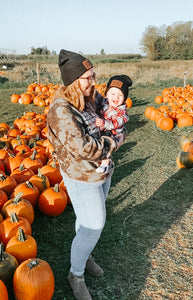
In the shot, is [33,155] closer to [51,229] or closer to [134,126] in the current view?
[51,229]

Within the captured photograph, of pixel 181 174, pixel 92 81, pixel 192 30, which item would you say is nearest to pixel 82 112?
pixel 92 81

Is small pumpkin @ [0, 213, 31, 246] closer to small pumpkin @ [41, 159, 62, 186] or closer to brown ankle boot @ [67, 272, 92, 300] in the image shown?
brown ankle boot @ [67, 272, 92, 300]

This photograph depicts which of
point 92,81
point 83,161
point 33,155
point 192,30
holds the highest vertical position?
point 192,30

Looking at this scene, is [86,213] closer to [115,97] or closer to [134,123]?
[115,97]

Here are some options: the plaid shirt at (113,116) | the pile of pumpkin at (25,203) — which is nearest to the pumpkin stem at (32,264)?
the pile of pumpkin at (25,203)

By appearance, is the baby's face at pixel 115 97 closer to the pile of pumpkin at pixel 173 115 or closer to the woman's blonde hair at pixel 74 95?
the woman's blonde hair at pixel 74 95

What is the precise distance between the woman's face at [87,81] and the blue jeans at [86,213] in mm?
686

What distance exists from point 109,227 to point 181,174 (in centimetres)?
214

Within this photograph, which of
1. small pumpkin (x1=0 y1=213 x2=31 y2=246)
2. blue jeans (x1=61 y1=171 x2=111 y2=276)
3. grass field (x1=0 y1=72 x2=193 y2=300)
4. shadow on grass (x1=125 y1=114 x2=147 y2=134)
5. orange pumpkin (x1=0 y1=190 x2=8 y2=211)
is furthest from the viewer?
shadow on grass (x1=125 y1=114 x2=147 y2=134)

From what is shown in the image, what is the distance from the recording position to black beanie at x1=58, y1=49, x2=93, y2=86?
192 centimetres

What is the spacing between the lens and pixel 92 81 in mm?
2082

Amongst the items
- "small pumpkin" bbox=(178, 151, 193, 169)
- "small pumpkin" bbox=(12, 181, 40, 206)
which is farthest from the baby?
"small pumpkin" bbox=(178, 151, 193, 169)

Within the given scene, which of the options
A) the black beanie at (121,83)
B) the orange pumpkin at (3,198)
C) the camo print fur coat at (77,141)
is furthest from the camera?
the orange pumpkin at (3,198)

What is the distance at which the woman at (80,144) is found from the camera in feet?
6.12
